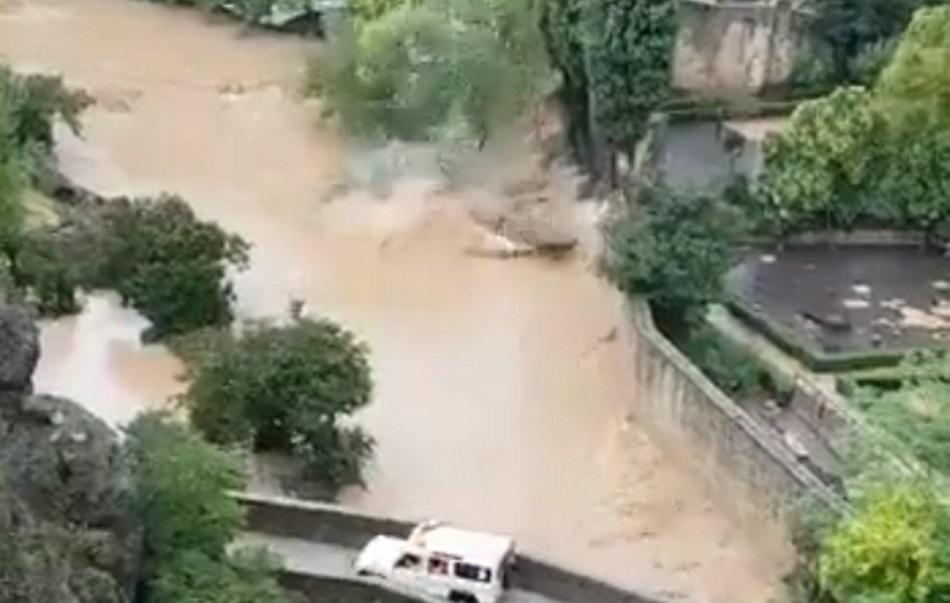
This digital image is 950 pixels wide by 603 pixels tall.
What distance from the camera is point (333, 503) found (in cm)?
2408

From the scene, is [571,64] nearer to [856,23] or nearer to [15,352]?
[856,23]

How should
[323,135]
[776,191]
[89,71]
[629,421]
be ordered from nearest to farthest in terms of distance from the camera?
[629,421] → [776,191] → [323,135] → [89,71]

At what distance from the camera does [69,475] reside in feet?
57.9

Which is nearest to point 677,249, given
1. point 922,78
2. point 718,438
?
point 718,438

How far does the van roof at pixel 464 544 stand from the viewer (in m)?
21.3

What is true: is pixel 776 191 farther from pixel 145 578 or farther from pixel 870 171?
pixel 145 578

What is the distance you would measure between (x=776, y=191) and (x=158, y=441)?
13.3 metres

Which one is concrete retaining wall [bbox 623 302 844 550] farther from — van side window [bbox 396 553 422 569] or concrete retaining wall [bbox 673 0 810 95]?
concrete retaining wall [bbox 673 0 810 95]

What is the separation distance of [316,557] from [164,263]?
298 inches

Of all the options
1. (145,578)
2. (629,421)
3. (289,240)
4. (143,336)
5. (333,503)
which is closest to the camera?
(145,578)

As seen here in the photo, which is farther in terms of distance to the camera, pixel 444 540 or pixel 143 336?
pixel 143 336

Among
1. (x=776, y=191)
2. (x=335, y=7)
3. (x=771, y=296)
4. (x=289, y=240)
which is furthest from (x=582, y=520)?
(x=335, y=7)

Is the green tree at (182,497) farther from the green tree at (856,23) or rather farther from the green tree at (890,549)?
the green tree at (856,23)

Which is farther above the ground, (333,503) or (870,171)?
(870,171)
